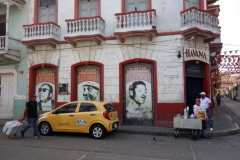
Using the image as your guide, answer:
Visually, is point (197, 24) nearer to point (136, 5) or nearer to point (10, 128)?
point (136, 5)

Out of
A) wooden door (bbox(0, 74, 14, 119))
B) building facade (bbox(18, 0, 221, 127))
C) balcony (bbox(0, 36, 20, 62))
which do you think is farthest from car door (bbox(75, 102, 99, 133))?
wooden door (bbox(0, 74, 14, 119))

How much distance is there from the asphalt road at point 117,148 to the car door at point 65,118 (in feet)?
1.27

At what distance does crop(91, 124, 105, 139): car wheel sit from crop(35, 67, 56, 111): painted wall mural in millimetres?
4949

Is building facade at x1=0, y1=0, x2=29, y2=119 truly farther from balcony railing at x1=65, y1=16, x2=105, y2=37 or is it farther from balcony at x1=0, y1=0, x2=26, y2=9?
balcony railing at x1=65, y1=16, x2=105, y2=37

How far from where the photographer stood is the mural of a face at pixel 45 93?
466 inches

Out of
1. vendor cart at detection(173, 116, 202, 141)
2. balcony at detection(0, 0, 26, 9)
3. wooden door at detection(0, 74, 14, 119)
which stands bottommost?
vendor cart at detection(173, 116, 202, 141)

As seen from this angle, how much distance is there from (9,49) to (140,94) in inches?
331

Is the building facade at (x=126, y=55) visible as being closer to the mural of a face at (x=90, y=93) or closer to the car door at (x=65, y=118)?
the mural of a face at (x=90, y=93)

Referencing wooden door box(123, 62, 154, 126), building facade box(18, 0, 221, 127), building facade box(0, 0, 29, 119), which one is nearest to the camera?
building facade box(18, 0, 221, 127)

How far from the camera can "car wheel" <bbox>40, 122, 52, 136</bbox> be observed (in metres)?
8.28

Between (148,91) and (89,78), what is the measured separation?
11.6 feet

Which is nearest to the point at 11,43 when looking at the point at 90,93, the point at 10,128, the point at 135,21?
the point at 90,93

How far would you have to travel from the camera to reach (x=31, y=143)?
7.04m

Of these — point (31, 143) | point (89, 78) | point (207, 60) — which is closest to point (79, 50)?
point (89, 78)
